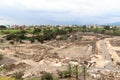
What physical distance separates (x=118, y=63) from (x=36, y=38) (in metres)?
53.4

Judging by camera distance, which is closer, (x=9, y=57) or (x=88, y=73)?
(x=88, y=73)

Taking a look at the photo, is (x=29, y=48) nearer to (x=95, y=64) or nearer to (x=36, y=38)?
(x=36, y=38)

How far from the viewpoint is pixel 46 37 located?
10000 cm

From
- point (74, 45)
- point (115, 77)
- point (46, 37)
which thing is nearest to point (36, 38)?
point (46, 37)

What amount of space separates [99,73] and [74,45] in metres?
48.6

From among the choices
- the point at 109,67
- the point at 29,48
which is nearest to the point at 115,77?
the point at 109,67

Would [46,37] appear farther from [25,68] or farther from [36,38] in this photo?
[25,68]

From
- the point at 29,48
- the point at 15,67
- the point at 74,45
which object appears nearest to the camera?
the point at 15,67

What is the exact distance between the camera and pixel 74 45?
86625 millimetres

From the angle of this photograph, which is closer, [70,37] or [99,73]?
[99,73]

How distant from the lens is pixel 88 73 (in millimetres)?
37500

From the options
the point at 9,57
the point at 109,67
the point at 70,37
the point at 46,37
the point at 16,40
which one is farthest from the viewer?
the point at 70,37

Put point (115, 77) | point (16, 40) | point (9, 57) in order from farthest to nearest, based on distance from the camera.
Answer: point (16, 40), point (9, 57), point (115, 77)

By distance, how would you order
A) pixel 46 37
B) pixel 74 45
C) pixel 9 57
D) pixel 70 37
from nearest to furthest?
pixel 9 57, pixel 74 45, pixel 46 37, pixel 70 37
